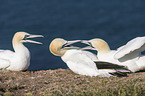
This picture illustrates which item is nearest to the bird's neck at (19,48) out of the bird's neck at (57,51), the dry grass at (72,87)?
the bird's neck at (57,51)

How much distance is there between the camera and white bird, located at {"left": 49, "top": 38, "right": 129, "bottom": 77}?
27.4 feet

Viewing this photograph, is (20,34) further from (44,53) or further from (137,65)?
(44,53)

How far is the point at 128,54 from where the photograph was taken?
9.16m

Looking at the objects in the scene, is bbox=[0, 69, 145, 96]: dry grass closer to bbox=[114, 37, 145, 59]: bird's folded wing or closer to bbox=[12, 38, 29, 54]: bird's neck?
bbox=[114, 37, 145, 59]: bird's folded wing

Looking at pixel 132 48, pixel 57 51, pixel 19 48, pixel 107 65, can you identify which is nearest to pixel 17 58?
pixel 19 48

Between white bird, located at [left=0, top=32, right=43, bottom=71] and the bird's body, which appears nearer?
the bird's body

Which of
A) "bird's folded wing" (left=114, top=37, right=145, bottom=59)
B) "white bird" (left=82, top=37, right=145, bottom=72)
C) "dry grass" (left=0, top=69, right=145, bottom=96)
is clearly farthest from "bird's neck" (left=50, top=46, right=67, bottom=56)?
"bird's folded wing" (left=114, top=37, right=145, bottom=59)

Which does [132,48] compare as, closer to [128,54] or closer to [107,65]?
[128,54]

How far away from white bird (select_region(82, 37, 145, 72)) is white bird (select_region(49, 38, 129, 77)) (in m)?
0.43

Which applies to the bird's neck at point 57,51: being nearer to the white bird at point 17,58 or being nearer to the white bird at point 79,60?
the white bird at point 79,60

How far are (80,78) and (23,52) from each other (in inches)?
92.3

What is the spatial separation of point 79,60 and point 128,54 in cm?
129

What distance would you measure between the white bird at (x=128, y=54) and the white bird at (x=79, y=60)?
426 millimetres

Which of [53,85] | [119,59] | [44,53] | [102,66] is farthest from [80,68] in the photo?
[44,53]
